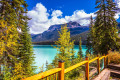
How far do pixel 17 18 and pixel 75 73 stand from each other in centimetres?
1087

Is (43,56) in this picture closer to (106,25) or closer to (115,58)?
(115,58)

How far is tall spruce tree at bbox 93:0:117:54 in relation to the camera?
25.3ft

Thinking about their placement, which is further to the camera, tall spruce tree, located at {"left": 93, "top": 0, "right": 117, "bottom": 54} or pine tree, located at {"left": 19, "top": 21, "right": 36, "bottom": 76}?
pine tree, located at {"left": 19, "top": 21, "right": 36, "bottom": 76}

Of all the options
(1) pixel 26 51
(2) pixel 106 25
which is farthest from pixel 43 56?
(2) pixel 106 25

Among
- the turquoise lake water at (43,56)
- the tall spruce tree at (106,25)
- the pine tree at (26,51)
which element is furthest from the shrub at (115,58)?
the pine tree at (26,51)

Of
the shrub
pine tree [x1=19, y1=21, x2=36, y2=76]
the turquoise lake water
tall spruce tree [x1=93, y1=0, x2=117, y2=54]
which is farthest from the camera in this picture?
the turquoise lake water

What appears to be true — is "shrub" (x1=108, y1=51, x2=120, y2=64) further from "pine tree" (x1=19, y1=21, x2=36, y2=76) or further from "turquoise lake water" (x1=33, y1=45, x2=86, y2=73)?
"pine tree" (x1=19, y1=21, x2=36, y2=76)

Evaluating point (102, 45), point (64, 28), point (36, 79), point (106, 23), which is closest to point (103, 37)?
point (102, 45)

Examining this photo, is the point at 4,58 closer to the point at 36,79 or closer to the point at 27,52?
the point at 27,52

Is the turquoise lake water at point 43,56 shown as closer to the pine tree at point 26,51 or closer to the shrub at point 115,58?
the pine tree at point 26,51

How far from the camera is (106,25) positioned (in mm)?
8070

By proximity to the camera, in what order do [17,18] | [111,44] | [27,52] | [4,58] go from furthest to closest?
[27,52], [17,18], [4,58], [111,44]

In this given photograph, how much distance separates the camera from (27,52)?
15695 mm

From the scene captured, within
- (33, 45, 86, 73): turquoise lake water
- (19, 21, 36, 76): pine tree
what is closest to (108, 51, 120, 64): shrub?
(33, 45, 86, 73): turquoise lake water
